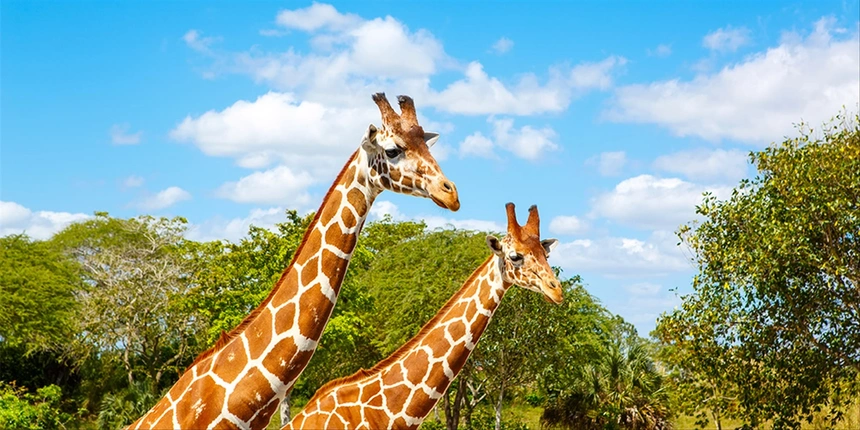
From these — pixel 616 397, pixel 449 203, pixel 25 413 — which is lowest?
pixel 25 413

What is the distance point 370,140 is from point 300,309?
123cm

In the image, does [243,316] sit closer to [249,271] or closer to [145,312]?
[249,271]

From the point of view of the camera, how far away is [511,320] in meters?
29.0

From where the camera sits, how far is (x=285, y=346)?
6621 millimetres

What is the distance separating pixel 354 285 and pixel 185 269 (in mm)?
14957

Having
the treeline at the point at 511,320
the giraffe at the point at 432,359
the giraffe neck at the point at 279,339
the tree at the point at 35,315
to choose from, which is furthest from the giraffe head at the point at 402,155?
the tree at the point at 35,315

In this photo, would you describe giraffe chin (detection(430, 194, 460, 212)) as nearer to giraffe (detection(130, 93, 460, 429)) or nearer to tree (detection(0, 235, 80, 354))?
giraffe (detection(130, 93, 460, 429))

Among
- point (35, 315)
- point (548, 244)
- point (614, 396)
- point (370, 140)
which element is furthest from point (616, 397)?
point (370, 140)

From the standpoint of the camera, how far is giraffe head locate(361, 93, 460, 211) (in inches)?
252

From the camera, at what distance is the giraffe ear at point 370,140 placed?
6578 mm

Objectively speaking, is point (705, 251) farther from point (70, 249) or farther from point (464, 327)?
point (70, 249)

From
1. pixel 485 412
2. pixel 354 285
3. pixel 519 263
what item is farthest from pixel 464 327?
pixel 485 412

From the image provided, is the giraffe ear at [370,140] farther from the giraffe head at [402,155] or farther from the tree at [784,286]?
the tree at [784,286]

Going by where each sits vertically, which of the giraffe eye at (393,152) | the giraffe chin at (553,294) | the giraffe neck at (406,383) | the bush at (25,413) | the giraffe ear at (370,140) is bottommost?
the bush at (25,413)
